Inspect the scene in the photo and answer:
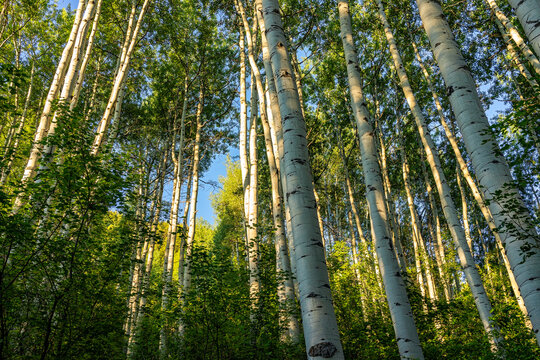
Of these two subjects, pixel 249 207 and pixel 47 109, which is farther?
pixel 249 207

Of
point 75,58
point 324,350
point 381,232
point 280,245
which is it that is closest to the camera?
point 324,350

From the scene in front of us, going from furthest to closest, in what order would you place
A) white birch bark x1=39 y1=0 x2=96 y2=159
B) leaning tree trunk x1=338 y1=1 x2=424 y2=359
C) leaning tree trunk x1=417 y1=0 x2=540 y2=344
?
white birch bark x1=39 y1=0 x2=96 y2=159
leaning tree trunk x1=338 y1=1 x2=424 y2=359
leaning tree trunk x1=417 y1=0 x2=540 y2=344

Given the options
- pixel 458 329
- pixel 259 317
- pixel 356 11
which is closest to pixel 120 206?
pixel 259 317

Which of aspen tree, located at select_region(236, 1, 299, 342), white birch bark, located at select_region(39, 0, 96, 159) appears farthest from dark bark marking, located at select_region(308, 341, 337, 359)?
white birch bark, located at select_region(39, 0, 96, 159)

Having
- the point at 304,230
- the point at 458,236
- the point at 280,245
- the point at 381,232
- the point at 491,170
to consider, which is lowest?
the point at 304,230

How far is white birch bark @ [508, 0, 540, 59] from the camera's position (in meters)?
2.42

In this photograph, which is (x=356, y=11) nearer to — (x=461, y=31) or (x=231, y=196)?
(x=461, y=31)

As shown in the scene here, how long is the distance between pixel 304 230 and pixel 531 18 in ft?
7.85

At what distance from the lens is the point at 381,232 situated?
400 cm

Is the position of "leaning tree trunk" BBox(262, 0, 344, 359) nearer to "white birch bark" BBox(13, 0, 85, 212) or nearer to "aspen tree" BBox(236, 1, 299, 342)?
"aspen tree" BBox(236, 1, 299, 342)

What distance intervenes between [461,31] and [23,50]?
692 inches

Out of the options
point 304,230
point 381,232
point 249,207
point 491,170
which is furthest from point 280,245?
point 491,170

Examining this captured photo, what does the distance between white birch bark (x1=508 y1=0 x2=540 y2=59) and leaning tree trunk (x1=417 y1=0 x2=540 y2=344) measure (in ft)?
1.62

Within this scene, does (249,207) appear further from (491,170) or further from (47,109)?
(491,170)
